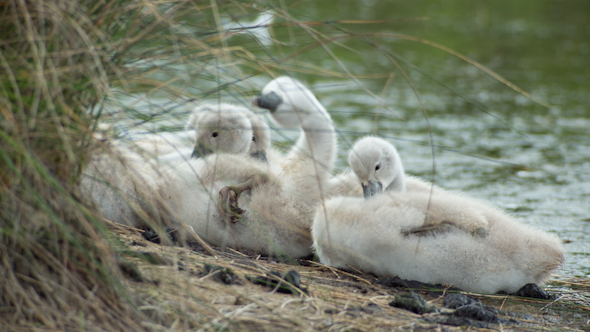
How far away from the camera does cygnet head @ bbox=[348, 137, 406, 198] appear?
441cm

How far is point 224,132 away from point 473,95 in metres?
6.74

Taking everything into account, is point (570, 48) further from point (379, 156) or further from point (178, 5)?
point (178, 5)

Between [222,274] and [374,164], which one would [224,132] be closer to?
[374,164]

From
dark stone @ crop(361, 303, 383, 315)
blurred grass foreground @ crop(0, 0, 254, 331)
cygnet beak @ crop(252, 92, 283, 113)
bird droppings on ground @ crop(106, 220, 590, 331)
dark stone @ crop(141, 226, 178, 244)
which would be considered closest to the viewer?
blurred grass foreground @ crop(0, 0, 254, 331)

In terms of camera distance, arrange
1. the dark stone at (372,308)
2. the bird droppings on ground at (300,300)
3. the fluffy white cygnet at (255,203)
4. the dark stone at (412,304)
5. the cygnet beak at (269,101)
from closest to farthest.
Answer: the bird droppings on ground at (300,300) → the dark stone at (372,308) → the dark stone at (412,304) → the fluffy white cygnet at (255,203) → the cygnet beak at (269,101)

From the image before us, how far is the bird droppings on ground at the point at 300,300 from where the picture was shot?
2826 mm

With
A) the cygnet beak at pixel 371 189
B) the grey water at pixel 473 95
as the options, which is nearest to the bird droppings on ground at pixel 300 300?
the cygnet beak at pixel 371 189

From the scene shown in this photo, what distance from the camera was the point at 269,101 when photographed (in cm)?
496

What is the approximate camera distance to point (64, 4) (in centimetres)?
268

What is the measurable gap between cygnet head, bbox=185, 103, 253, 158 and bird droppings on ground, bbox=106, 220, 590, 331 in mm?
937

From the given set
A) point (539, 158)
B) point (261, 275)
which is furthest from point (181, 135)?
point (539, 158)

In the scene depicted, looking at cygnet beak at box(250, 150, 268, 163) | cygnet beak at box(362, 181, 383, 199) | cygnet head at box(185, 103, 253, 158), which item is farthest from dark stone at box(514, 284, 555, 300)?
cygnet beak at box(250, 150, 268, 163)

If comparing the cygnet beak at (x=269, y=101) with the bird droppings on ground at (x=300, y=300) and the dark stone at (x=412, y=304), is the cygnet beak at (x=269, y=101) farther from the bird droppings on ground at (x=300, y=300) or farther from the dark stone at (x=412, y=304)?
the dark stone at (x=412, y=304)

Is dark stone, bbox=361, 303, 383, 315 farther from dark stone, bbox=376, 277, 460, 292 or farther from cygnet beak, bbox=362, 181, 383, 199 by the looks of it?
cygnet beak, bbox=362, 181, 383, 199
